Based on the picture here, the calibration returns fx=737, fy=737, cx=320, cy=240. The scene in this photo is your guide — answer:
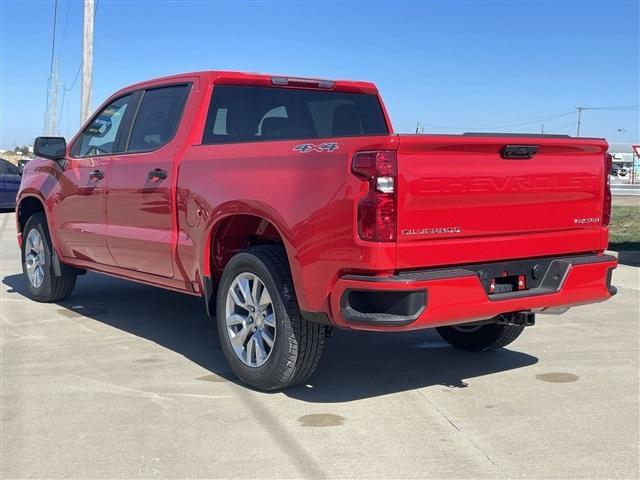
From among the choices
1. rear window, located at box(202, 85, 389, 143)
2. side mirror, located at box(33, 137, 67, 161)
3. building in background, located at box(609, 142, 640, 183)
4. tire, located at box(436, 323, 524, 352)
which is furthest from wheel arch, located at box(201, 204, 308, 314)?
building in background, located at box(609, 142, 640, 183)

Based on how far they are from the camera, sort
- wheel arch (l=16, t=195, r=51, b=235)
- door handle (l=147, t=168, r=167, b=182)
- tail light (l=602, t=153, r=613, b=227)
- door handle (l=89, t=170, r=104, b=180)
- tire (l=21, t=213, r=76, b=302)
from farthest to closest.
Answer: wheel arch (l=16, t=195, r=51, b=235) < tire (l=21, t=213, r=76, b=302) < door handle (l=89, t=170, r=104, b=180) < door handle (l=147, t=168, r=167, b=182) < tail light (l=602, t=153, r=613, b=227)

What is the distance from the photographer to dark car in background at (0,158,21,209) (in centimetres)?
1930

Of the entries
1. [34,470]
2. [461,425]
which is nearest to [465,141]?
[461,425]

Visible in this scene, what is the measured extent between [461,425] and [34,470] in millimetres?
2294

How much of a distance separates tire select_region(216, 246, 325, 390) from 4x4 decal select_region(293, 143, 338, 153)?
0.75 meters

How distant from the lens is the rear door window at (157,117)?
567cm

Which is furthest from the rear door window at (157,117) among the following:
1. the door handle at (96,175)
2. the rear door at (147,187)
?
the door handle at (96,175)

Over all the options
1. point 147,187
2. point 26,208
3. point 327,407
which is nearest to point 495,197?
point 327,407

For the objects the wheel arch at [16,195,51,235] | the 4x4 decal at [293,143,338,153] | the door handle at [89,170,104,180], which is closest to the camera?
the 4x4 decal at [293,143,338,153]

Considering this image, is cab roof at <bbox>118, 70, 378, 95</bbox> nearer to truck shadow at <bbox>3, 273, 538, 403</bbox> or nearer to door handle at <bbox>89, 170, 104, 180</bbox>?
door handle at <bbox>89, 170, 104, 180</bbox>

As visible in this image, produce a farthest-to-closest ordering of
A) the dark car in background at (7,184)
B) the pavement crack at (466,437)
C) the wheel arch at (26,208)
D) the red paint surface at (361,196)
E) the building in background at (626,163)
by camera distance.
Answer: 1. the building in background at (626,163)
2. the dark car in background at (7,184)
3. the wheel arch at (26,208)
4. the red paint surface at (361,196)
5. the pavement crack at (466,437)

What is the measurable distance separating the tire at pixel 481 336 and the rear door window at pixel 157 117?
270cm

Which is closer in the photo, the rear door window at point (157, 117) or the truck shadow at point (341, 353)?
the truck shadow at point (341, 353)

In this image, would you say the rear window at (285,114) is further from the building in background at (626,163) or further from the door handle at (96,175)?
the building in background at (626,163)
